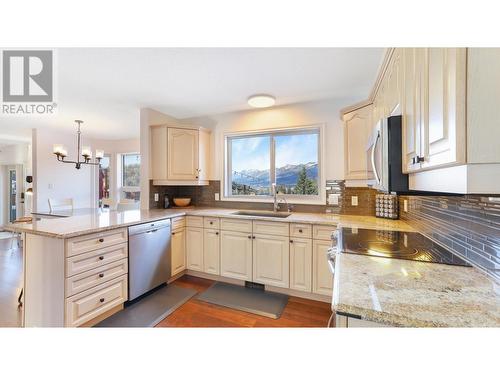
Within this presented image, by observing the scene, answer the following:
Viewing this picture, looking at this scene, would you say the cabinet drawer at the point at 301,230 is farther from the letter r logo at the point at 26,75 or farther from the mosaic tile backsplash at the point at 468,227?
the letter r logo at the point at 26,75

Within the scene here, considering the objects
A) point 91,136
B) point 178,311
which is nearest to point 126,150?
point 91,136

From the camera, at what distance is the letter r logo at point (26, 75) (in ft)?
5.66

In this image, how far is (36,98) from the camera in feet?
7.94

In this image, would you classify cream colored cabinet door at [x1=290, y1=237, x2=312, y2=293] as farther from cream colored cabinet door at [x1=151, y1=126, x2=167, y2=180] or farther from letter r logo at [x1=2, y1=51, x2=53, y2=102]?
letter r logo at [x1=2, y1=51, x2=53, y2=102]

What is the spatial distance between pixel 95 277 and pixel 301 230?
1929 mm

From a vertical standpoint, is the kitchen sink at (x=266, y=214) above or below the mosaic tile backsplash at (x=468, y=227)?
below

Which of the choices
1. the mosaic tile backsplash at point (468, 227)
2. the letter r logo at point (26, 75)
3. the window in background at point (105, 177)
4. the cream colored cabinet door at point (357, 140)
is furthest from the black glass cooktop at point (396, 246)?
the window in background at point (105, 177)

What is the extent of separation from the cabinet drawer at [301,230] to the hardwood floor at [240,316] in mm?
704

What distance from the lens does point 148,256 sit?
2.33m

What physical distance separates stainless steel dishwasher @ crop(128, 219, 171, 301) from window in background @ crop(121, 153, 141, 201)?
3643 millimetres

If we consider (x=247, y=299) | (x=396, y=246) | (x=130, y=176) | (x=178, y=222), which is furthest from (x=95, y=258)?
(x=130, y=176)

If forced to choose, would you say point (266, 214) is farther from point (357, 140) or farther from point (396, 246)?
point (396, 246)

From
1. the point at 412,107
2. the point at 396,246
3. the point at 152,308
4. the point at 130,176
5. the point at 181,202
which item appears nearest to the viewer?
the point at 412,107
